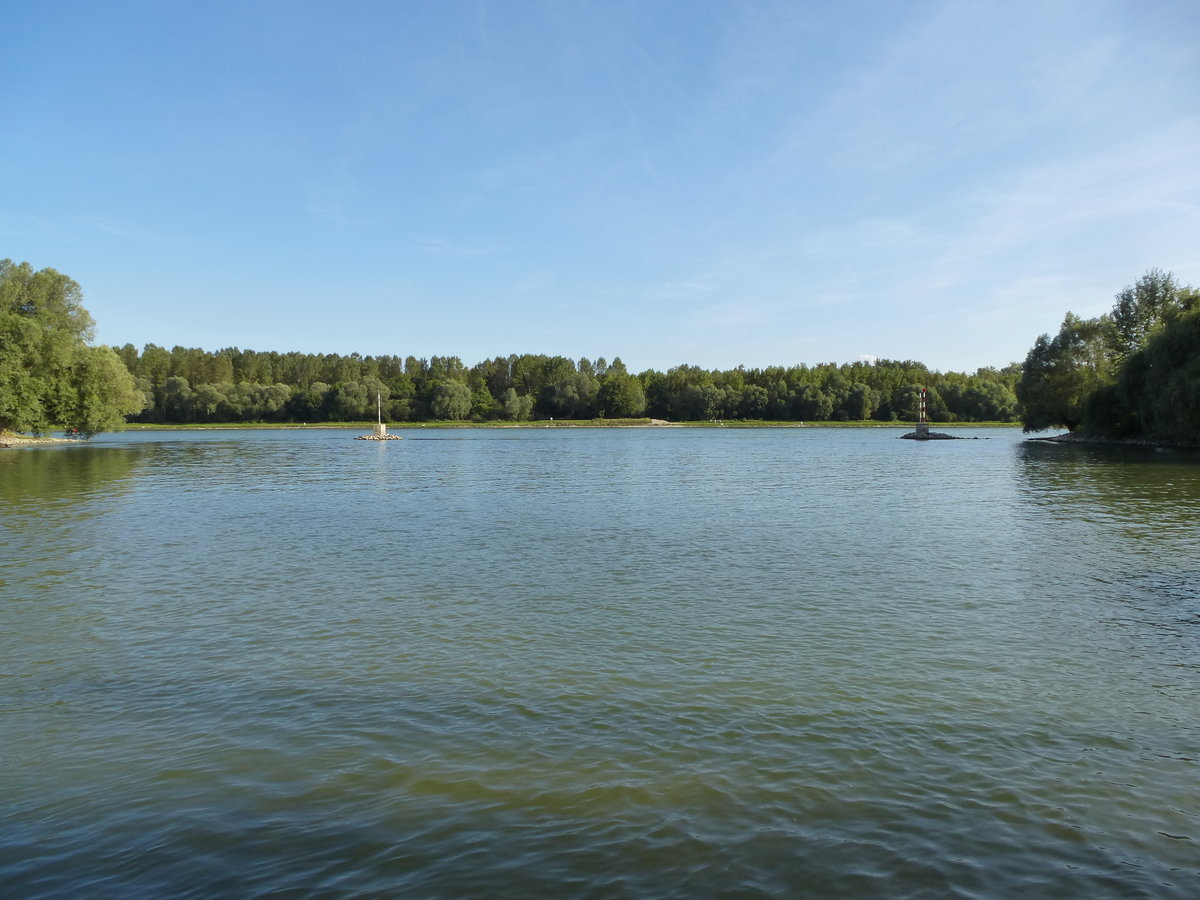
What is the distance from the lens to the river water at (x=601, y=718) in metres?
7.41

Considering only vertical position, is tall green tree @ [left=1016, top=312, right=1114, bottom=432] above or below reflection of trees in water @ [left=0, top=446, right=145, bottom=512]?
above

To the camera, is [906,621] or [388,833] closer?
[388,833]

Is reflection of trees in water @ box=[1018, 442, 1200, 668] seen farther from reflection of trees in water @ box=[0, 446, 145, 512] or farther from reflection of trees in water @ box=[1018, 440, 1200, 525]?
reflection of trees in water @ box=[0, 446, 145, 512]

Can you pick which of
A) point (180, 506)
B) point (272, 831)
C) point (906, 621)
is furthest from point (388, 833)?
point (180, 506)

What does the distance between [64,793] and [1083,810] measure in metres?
10.8

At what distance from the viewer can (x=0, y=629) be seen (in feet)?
50.4

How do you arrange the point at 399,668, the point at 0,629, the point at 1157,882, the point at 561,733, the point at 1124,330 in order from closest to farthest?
the point at 1157,882
the point at 561,733
the point at 399,668
the point at 0,629
the point at 1124,330

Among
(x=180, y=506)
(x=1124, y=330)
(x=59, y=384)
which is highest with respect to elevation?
(x=1124, y=330)

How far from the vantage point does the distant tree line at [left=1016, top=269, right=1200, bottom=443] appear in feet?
230

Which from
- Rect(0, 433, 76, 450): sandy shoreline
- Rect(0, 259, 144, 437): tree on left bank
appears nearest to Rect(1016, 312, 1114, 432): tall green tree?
Rect(0, 259, 144, 437): tree on left bank

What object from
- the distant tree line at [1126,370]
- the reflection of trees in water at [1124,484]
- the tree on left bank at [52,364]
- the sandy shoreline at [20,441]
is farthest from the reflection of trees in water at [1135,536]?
the sandy shoreline at [20,441]

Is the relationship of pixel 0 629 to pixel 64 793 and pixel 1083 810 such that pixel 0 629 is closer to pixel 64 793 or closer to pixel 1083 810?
pixel 64 793

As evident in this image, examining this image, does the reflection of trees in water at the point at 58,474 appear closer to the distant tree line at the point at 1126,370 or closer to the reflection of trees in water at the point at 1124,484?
the reflection of trees in water at the point at 1124,484

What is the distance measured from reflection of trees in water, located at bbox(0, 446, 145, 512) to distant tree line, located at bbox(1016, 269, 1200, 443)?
79.8m
